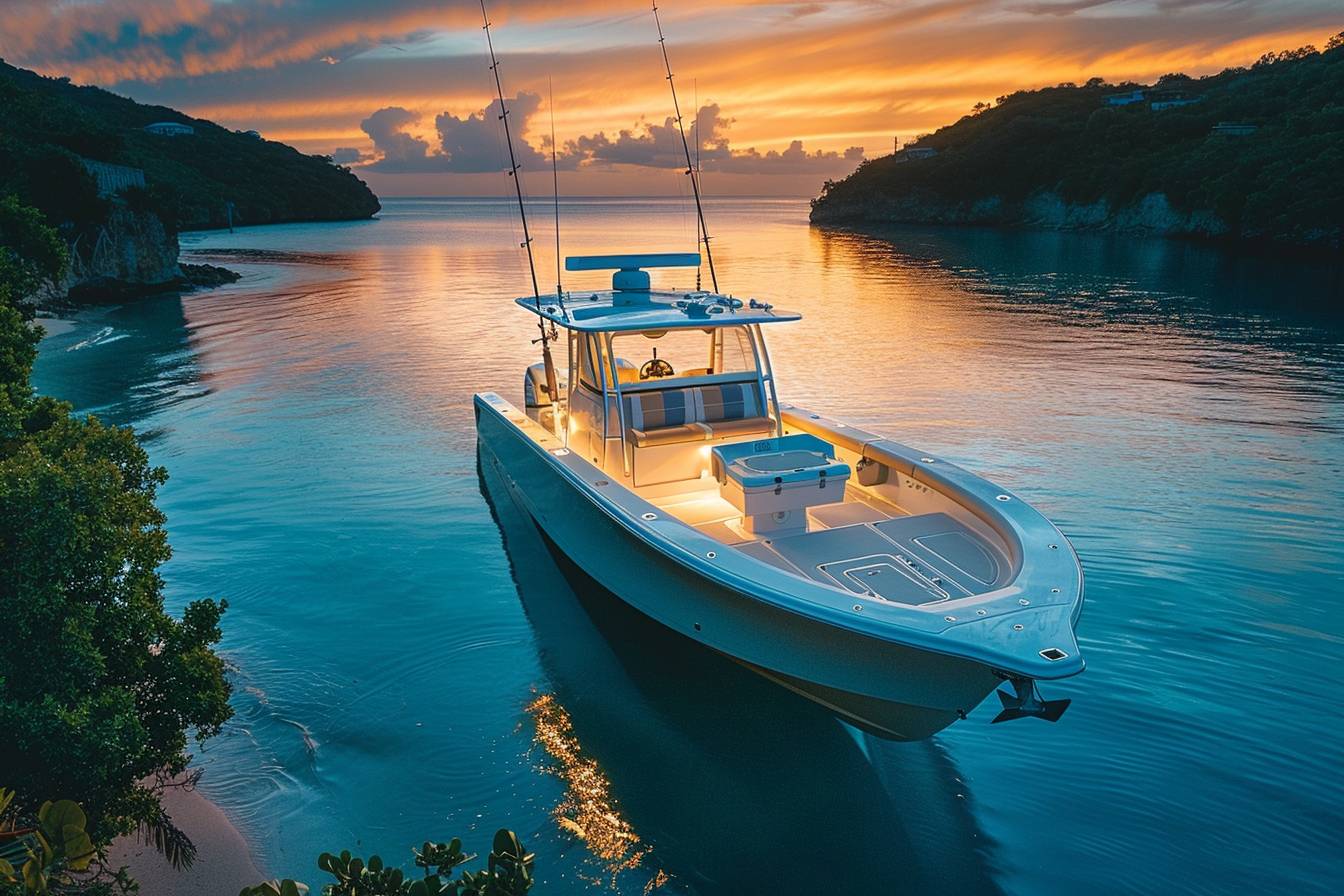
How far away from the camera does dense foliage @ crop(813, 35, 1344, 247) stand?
52.0 meters

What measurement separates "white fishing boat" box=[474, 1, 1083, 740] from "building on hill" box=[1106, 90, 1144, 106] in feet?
397

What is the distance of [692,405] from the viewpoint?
8.55 meters

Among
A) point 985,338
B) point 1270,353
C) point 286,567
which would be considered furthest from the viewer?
point 985,338

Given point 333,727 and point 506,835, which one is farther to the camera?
point 333,727

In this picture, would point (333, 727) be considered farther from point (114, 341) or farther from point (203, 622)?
point (114, 341)

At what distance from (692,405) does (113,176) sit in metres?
43.2

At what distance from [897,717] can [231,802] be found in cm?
479

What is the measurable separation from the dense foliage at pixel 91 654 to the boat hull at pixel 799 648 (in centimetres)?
316

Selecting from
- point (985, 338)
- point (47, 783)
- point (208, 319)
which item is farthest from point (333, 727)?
point (208, 319)

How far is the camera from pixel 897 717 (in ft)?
17.6

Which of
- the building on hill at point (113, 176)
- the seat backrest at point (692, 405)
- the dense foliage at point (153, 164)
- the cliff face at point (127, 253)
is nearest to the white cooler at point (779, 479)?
the seat backrest at point (692, 405)

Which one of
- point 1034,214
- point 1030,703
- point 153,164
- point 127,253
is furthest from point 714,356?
point 153,164

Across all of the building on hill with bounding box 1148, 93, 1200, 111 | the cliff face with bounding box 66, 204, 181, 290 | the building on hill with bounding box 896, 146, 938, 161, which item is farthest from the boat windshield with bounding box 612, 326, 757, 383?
the building on hill with bounding box 896, 146, 938, 161

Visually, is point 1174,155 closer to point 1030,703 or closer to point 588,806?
point 1030,703
